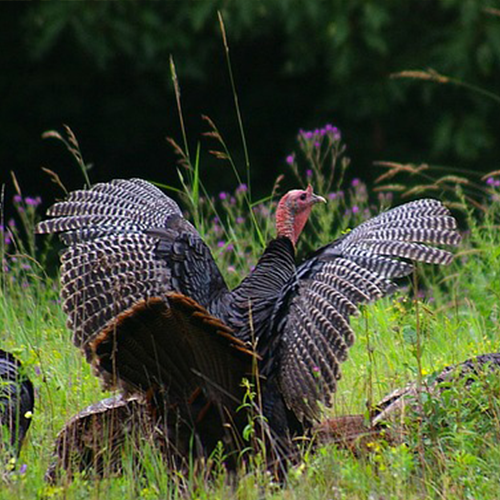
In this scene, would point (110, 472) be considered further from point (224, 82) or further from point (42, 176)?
point (224, 82)

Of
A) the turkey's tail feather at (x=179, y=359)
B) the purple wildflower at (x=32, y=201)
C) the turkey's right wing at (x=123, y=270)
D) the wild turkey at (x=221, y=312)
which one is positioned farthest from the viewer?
the purple wildflower at (x=32, y=201)

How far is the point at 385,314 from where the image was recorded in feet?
Answer: 19.1

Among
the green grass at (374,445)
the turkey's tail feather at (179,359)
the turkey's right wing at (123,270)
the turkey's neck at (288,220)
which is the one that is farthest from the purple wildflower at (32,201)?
the turkey's tail feather at (179,359)

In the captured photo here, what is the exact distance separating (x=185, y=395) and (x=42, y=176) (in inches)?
330

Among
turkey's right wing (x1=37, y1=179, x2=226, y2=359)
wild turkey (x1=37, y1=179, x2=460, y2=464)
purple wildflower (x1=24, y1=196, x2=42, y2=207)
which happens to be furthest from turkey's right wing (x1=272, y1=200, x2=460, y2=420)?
purple wildflower (x1=24, y1=196, x2=42, y2=207)

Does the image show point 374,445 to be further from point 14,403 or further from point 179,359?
point 14,403

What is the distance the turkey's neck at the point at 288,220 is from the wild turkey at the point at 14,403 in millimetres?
1360

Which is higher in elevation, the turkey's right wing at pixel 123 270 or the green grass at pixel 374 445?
the turkey's right wing at pixel 123 270

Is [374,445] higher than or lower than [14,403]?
lower

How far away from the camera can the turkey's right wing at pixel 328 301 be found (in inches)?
170

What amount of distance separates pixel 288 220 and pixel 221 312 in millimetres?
807

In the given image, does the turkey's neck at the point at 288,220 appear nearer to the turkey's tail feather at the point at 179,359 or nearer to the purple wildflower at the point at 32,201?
the turkey's tail feather at the point at 179,359

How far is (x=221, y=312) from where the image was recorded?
471cm

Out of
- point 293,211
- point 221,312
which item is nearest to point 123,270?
point 221,312
